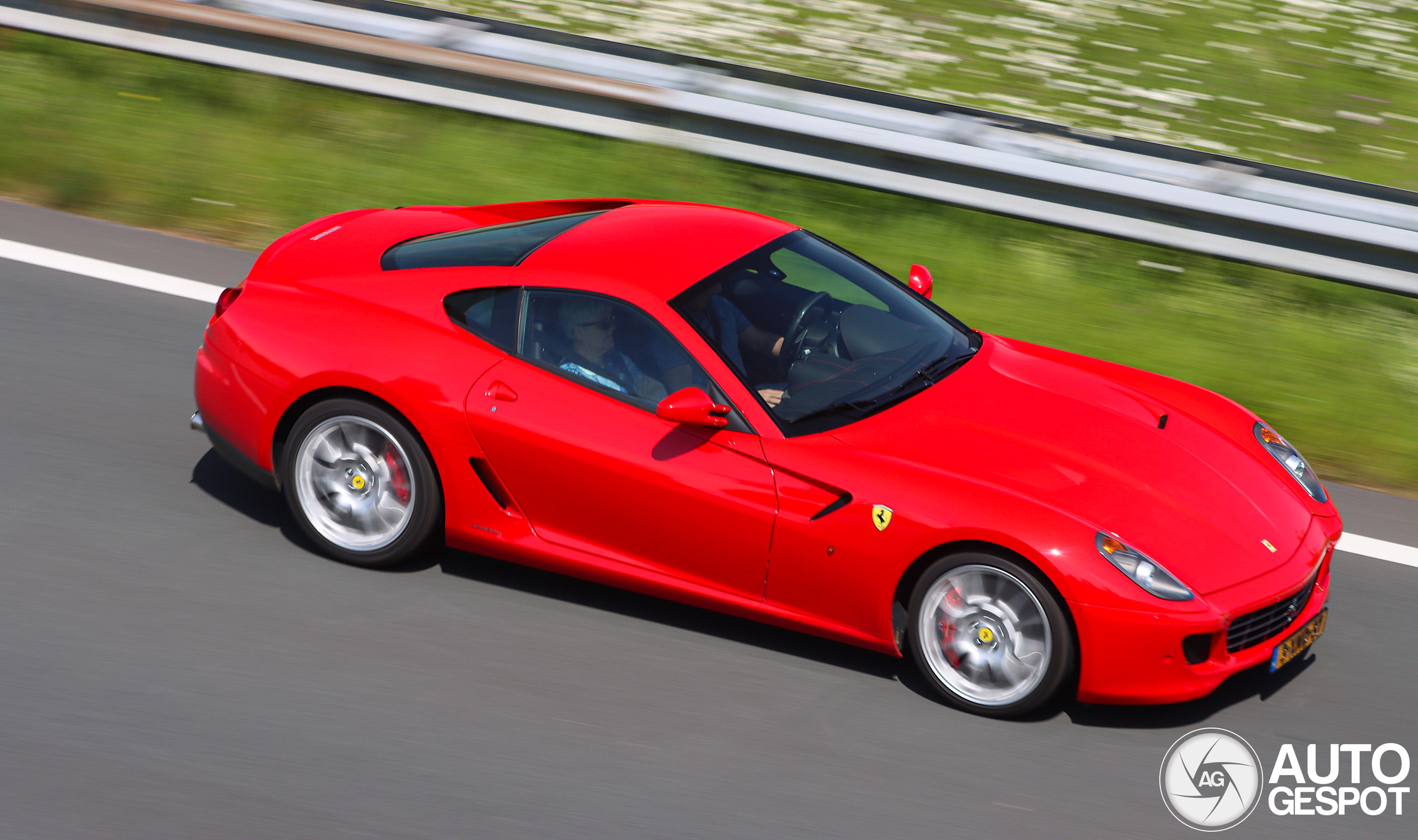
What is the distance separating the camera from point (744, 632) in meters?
4.82

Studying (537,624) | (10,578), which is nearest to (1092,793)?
(537,624)

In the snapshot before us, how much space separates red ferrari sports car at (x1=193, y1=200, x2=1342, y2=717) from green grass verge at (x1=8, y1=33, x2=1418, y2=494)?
1.35 metres

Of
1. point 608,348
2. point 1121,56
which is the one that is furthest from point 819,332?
point 1121,56

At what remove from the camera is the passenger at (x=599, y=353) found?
4.68m

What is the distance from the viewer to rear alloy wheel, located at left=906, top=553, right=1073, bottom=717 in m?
4.20

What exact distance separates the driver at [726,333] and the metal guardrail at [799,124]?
2.60m

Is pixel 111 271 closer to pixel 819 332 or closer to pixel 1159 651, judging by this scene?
pixel 819 332

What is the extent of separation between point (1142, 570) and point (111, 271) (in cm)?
571

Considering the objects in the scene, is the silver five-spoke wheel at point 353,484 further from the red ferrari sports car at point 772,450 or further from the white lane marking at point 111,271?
the white lane marking at point 111,271

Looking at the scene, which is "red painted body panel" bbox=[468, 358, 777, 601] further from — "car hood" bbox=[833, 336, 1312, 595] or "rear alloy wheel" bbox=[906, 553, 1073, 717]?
"rear alloy wheel" bbox=[906, 553, 1073, 717]

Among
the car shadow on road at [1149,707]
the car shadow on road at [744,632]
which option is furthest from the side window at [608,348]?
the car shadow on road at [1149,707]

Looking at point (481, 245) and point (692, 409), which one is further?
point (481, 245)

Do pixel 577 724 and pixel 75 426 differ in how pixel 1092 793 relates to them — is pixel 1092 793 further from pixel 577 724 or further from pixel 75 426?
pixel 75 426

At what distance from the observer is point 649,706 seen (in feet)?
14.4
